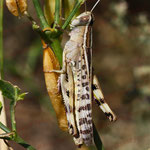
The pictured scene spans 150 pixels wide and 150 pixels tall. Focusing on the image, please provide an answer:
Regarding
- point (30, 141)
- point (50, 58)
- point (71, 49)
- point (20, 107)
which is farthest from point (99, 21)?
point (50, 58)

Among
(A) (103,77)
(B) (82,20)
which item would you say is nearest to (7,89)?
(B) (82,20)

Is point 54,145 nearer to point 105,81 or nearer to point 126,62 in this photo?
point 105,81

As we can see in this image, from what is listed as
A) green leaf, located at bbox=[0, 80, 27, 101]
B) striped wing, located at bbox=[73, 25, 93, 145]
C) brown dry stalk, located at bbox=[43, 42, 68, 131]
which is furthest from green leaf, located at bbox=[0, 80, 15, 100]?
striped wing, located at bbox=[73, 25, 93, 145]

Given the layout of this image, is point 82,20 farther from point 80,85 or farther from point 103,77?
point 103,77

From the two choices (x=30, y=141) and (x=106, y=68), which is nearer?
(x=30, y=141)

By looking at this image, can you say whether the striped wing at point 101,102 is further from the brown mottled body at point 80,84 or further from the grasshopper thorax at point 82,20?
the grasshopper thorax at point 82,20

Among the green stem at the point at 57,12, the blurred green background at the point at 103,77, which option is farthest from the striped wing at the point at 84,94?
the blurred green background at the point at 103,77

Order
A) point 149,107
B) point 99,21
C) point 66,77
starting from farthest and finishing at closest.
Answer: point 99,21 < point 149,107 < point 66,77
